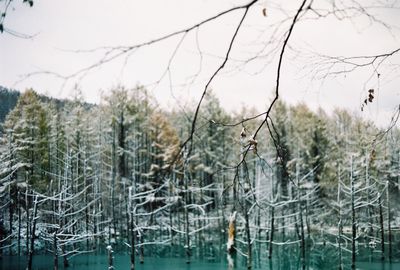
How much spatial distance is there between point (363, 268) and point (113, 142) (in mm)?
21465

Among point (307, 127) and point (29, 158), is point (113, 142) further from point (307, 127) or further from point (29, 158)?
point (307, 127)

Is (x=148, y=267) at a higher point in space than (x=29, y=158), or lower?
lower

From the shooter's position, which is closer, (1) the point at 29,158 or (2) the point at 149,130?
(1) the point at 29,158

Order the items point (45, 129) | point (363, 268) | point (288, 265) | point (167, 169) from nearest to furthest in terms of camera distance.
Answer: point (167, 169), point (363, 268), point (288, 265), point (45, 129)

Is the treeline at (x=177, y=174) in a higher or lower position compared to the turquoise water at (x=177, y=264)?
higher

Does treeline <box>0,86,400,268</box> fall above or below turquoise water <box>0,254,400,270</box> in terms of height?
above

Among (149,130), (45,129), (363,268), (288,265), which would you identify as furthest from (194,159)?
(363,268)

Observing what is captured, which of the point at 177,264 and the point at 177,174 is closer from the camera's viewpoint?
the point at 177,264

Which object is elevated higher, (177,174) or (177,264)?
(177,174)

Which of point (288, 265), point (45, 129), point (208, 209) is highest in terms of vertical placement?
point (45, 129)

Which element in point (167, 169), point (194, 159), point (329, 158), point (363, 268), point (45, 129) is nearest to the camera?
point (167, 169)

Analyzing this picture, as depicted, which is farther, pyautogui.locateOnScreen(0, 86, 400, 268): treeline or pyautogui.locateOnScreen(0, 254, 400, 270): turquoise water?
pyautogui.locateOnScreen(0, 86, 400, 268): treeline

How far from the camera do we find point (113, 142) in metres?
34.5

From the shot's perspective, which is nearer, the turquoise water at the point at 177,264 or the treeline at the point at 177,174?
the turquoise water at the point at 177,264
